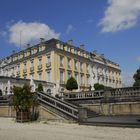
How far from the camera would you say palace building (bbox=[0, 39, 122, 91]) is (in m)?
57.7

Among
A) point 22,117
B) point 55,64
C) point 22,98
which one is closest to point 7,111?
point 22,117

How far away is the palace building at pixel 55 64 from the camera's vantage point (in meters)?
57.7

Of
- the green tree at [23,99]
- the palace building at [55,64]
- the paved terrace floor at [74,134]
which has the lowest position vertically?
the paved terrace floor at [74,134]

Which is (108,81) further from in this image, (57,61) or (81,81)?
(57,61)

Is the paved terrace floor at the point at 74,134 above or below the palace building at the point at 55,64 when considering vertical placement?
below

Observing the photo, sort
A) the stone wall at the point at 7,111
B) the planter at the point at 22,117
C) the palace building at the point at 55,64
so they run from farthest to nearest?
1. the palace building at the point at 55,64
2. the stone wall at the point at 7,111
3. the planter at the point at 22,117

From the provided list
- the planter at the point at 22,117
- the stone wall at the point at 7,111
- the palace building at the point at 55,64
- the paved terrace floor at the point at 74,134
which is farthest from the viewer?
the palace building at the point at 55,64

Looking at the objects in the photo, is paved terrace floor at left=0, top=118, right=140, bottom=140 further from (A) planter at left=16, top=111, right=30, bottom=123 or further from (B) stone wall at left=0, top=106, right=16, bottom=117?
(B) stone wall at left=0, top=106, right=16, bottom=117

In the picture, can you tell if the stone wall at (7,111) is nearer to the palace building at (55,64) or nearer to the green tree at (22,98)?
the green tree at (22,98)

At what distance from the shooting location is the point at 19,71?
66750 millimetres

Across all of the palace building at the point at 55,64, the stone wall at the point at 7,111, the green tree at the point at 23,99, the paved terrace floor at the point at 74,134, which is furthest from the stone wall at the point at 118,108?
the palace building at the point at 55,64

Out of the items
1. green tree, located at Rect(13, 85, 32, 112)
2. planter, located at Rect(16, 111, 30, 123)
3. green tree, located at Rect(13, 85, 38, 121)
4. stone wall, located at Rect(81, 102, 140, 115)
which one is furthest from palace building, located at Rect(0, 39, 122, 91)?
planter, located at Rect(16, 111, 30, 123)

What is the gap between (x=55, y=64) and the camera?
56812 mm

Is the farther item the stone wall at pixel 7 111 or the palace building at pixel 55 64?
the palace building at pixel 55 64
